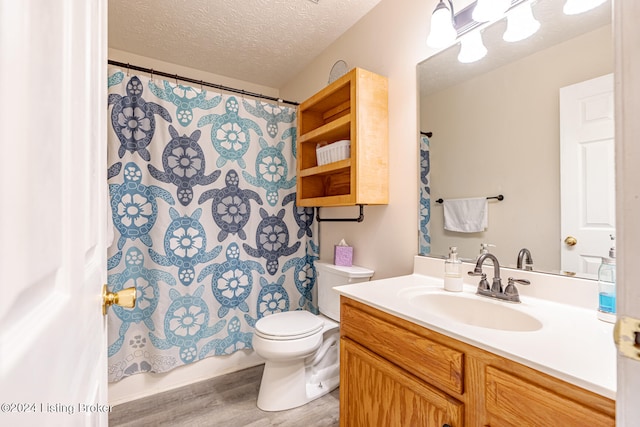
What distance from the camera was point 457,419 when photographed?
2.65 feet

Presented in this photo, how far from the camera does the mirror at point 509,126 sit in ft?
3.49

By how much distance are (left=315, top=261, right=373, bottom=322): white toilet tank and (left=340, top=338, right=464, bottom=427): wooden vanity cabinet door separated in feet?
1.85

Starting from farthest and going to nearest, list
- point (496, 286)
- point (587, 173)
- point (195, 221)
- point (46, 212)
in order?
point (195, 221)
point (496, 286)
point (587, 173)
point (46, 212)

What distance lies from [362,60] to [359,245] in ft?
4.00

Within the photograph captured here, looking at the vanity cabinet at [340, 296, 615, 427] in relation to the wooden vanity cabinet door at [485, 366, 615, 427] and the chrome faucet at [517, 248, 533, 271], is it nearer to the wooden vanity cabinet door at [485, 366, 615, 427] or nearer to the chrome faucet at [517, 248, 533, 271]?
the wooden vanity cabinet door at [485, 366, 615, 427]

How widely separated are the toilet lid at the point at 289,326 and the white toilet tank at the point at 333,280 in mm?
154

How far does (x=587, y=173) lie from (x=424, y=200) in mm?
662

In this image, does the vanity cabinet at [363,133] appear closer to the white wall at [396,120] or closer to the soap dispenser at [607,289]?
the white wall at [396,120]

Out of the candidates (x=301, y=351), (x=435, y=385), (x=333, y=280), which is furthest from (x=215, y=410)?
(x=435, y=385)

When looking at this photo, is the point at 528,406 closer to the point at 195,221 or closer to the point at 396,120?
the point at 396,120

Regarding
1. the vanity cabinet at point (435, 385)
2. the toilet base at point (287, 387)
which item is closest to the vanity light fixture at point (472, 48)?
the vanity cabinet at point (435, 385)

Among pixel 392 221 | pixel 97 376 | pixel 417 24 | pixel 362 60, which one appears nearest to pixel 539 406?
pixel 97 376

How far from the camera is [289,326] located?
5.46ft

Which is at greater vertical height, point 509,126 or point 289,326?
point 509,126
